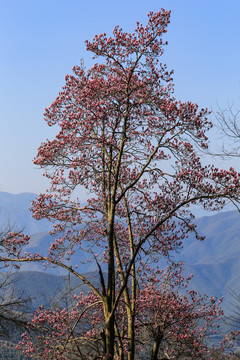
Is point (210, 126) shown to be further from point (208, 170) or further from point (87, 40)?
point (87, 40)

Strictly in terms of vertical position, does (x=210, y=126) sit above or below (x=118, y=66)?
below

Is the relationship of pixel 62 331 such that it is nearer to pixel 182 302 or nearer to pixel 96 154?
pixel 182 302

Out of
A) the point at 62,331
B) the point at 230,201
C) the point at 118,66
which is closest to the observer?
the point at 230,201

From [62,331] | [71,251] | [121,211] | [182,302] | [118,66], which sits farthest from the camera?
[182,302]

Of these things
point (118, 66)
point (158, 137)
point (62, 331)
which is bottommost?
point (62, 331)

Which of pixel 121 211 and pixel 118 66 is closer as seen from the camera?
pixel 118 66

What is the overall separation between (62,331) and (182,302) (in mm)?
5390

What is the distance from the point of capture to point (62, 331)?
616 inches

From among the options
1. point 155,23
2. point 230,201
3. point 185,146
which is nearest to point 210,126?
point 185,146

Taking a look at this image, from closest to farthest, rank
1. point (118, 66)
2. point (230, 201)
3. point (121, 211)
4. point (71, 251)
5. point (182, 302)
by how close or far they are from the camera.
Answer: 1. point (230, 201)
2. point (118, 66)
3. point (71, 251)
4. point (121, 211)
5. point (182, 302)

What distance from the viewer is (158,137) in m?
13.5

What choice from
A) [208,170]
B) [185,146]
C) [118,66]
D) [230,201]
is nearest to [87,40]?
[118,66]

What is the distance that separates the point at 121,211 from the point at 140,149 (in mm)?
3630

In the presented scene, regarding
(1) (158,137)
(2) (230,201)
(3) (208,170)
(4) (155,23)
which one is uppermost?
(4) (155,23)
